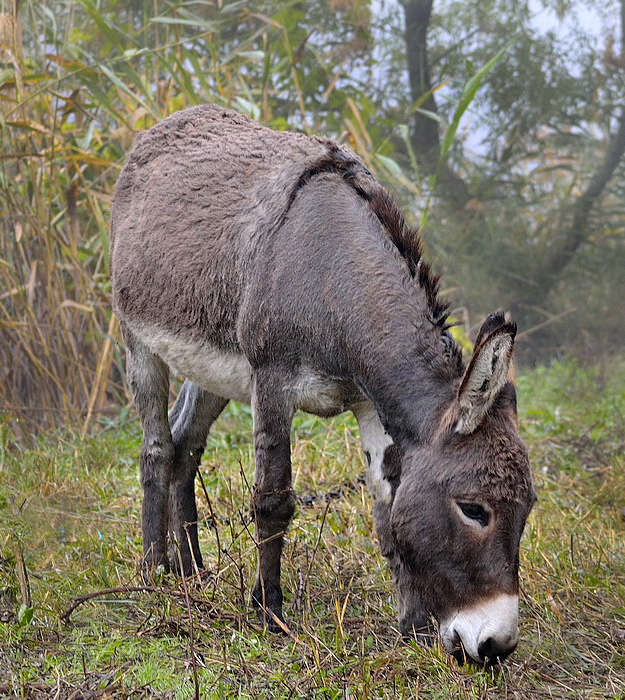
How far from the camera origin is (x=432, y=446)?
284 cm

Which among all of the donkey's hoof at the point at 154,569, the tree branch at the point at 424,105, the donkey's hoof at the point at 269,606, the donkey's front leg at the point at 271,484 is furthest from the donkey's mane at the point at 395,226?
the tree branch at the point at 424,105

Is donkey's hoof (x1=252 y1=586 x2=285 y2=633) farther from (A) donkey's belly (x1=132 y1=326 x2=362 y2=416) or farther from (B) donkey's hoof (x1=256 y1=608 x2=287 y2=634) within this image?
(A) donkey's belly (x1=132 y1=326 x2=362 y2=416)

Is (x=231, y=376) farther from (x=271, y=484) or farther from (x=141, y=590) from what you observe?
(x=141, y=590)

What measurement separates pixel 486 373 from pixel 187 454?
1.84 metres

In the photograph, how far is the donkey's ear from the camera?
8.46 ft

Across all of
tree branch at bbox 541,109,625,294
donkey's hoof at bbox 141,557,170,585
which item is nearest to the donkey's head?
donkey's hoof at bbox 141,557,170,585

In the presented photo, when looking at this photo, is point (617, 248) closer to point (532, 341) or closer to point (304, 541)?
point (532, 341)

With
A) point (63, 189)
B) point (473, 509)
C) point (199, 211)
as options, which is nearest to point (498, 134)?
point (63, 189)

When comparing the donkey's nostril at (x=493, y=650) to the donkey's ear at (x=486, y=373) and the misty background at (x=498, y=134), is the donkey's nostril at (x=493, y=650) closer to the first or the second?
the donkey's ear at (x=486, y=373)

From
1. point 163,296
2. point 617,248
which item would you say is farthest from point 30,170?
point 617,248

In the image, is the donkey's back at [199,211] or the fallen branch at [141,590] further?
the donkey's back at [199,211]

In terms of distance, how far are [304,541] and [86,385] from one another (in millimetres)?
2359

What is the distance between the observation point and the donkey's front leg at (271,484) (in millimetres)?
3207

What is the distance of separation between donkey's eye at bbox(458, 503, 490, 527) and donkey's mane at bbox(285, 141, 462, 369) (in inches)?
19.5
